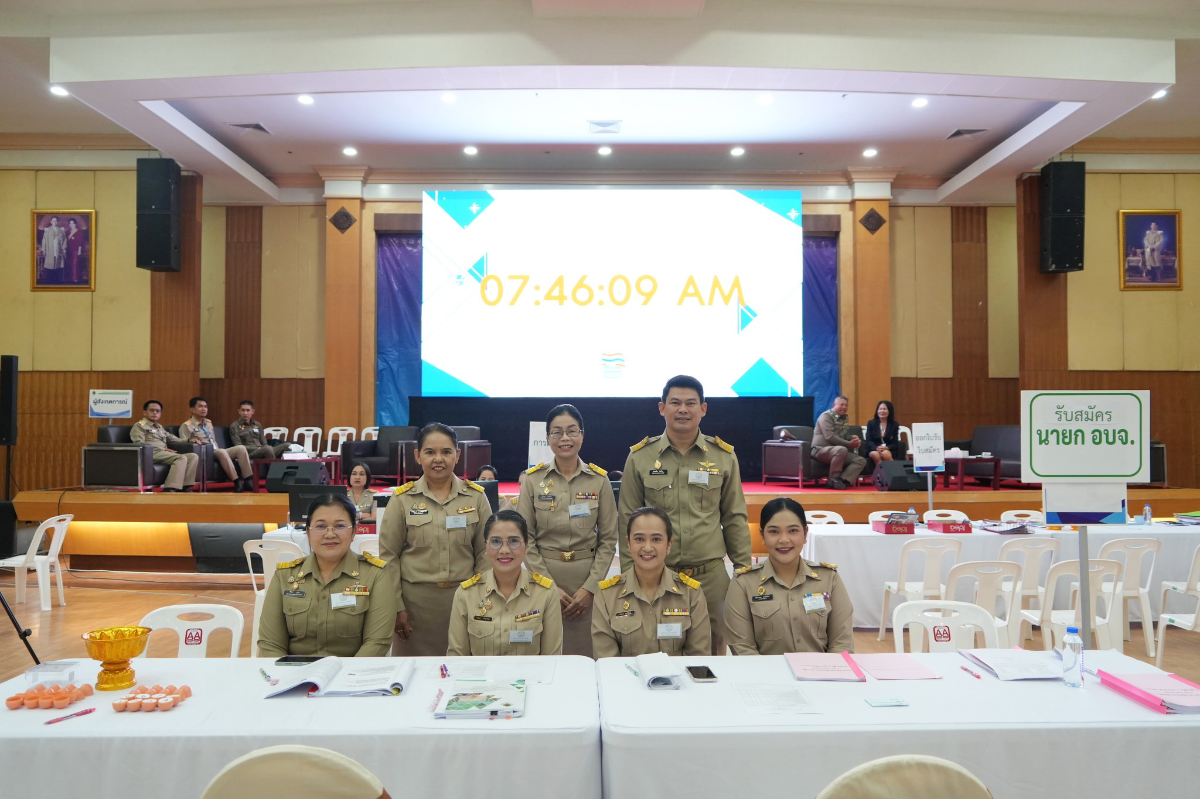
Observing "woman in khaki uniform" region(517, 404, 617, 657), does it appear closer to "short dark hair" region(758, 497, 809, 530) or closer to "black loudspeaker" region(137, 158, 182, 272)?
"short dark hair" region(758, 497, 809, 530)

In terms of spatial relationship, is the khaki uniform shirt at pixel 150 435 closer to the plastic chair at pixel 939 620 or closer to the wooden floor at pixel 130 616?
the wooden floor at pixel 130 616

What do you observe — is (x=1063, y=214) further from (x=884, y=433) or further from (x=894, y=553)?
(x=894, y=553)

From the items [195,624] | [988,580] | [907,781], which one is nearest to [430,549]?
[195,624]

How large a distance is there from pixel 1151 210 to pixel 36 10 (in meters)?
12.7

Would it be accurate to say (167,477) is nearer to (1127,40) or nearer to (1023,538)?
(1023,538)

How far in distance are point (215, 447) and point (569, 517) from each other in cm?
740

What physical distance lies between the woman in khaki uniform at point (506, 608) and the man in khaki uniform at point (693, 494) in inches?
19.1

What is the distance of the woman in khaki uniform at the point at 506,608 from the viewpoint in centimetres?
244

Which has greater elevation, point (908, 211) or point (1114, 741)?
point (908, 211)

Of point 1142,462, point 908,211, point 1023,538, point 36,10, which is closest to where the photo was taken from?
point 1142,462

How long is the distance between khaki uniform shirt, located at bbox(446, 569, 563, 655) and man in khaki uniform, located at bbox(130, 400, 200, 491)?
6770mm

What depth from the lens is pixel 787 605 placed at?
251 cm

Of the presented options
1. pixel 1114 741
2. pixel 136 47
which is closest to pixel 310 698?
pixel 1114 741

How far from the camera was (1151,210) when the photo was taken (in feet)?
33.0
